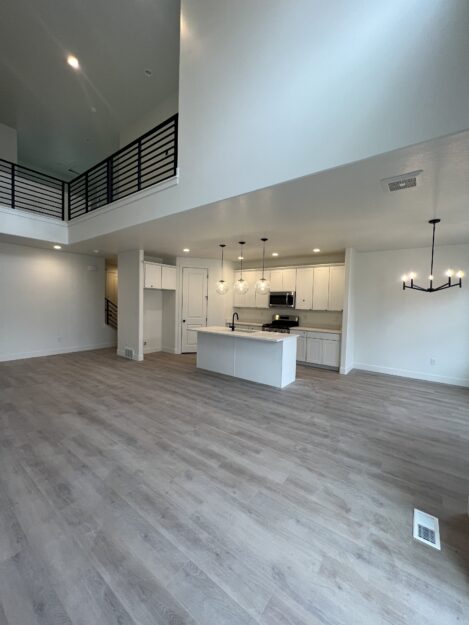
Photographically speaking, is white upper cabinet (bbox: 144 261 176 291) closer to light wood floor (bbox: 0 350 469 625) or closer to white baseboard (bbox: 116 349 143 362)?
white baseboard (bbox: 116 349 143 362)

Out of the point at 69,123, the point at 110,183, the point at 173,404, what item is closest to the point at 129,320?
the point at 110,183

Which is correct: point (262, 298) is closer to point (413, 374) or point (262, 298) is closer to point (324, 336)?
point (324, 336)

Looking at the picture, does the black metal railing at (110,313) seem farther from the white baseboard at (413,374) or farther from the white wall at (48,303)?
the white baseboard at (413,374)

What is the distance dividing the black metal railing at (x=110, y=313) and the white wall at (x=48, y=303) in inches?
10.6

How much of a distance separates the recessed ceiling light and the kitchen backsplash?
6850 mm

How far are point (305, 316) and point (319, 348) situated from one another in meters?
1.22

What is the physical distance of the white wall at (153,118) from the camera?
616cm

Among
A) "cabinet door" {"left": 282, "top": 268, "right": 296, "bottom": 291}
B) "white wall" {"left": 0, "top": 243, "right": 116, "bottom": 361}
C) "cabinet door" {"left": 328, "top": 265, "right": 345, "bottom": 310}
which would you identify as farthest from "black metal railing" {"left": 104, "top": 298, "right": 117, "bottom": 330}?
"cabinet door" {"left": 328, "top": 265, "right": 345, "bottom": 310}

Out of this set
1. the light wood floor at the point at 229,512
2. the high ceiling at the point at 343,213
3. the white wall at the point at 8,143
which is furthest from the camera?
the white wall at the point at 8,143

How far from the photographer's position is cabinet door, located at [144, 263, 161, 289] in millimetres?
7062

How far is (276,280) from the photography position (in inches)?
299

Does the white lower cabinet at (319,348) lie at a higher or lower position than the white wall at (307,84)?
lower

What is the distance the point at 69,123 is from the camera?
6.86m

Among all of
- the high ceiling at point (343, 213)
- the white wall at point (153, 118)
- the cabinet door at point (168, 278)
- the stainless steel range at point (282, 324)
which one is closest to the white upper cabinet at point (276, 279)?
the stainless steel range at point (282, 324)
